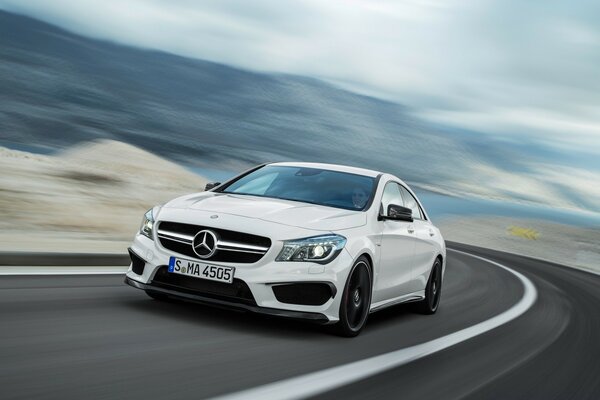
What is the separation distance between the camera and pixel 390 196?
348 inches

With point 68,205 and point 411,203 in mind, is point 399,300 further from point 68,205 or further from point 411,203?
point 68,205

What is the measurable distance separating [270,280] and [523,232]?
246 ft

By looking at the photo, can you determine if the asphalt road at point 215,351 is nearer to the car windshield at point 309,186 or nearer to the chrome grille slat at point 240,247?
the chrome grille slat at point 240,247

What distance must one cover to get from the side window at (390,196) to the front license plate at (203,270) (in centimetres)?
203

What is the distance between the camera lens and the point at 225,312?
25.8 ft

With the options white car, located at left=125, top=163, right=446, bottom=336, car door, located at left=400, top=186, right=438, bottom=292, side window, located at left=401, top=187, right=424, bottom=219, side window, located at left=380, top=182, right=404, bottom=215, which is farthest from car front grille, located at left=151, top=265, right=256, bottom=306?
side window, located at left=401, top=187, right=424, bottom=219

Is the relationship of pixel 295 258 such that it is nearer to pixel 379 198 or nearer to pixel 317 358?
pixel 317 358

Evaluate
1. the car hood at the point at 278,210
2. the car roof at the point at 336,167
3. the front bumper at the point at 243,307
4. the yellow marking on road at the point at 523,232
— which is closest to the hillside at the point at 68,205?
the car roof at the point at 336,167

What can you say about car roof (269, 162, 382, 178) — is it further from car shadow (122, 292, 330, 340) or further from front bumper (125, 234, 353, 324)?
front bumper (125, 234, 353, 324)

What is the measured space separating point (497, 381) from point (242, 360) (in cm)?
188

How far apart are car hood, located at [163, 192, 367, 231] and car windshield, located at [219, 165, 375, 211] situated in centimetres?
28

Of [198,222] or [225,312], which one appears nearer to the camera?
[198,222]

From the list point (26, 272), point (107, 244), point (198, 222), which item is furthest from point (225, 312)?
point (107, 244)

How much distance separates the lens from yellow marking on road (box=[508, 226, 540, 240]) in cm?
7644
